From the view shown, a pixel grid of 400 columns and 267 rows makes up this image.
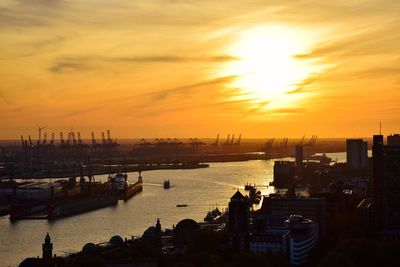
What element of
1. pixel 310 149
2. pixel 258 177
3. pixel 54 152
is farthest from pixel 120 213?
pixel 310 149

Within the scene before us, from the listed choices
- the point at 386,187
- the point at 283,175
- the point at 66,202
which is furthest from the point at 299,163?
the point at 386,187

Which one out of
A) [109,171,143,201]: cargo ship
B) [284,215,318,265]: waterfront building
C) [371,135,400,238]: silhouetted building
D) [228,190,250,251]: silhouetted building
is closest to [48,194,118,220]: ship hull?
[109,171,143,201]: cargo ship

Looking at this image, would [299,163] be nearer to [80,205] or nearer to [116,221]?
[80,205]

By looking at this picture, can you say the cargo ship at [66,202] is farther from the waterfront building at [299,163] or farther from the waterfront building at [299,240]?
the waterfront building at [299,163]

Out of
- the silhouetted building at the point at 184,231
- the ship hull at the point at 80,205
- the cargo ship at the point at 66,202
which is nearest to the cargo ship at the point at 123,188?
the cargo ship at the point at 66,202

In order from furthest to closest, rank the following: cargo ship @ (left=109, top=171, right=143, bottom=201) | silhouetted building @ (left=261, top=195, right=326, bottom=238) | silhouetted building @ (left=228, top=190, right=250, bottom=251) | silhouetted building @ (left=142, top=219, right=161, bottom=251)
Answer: cargo ship @ (left=109, top=171, right=143, bottom=201) → silhouetted building @ (left=261, top=195, right=326, bottom=238) → silhouetted building @ (left=142, top=219, right=161, bottom=251) → silhouetted building @ (left=228, top=190, right=250, bottom=251)

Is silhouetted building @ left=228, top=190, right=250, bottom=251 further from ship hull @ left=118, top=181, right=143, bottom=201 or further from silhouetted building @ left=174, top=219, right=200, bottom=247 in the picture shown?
ship hull @ left=118, top=181, right=143, bottom=201
